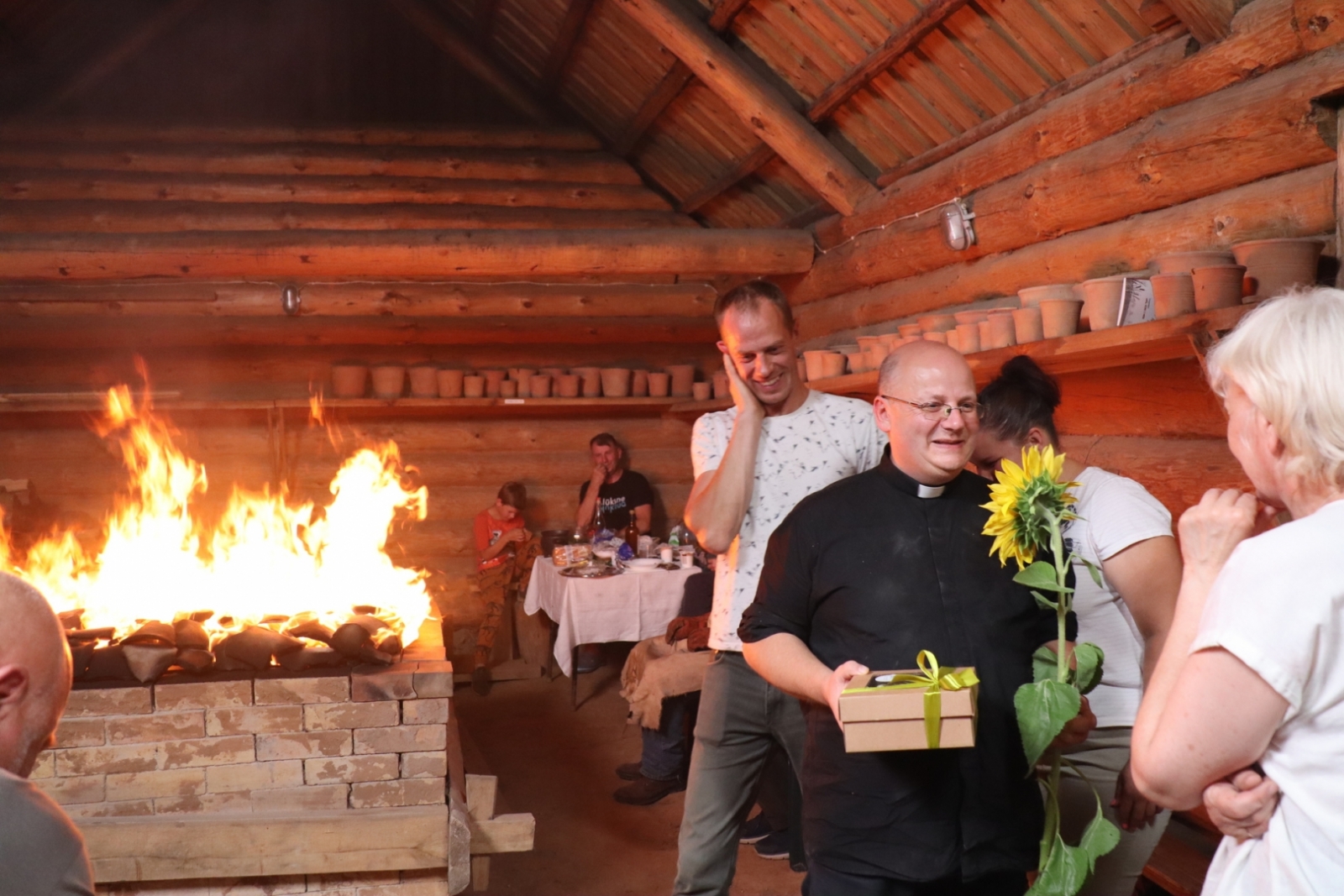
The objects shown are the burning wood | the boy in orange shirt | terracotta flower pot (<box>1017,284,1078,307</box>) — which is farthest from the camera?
the boy in orange shirt

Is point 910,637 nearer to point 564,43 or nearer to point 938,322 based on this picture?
point 938,322

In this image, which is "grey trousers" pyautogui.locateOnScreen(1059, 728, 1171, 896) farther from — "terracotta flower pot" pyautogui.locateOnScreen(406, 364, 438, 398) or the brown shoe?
"terracotta flower pot" pyautogui.locateOnScreen(406, 364, 438, 398)

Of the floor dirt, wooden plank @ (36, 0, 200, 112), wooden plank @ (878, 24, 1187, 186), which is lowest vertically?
the floor dirt

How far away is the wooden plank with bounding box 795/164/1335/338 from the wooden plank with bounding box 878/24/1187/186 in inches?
22.7

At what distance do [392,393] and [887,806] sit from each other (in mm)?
6801

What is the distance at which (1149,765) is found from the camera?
1.54 meters

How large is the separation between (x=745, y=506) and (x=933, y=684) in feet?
4.24

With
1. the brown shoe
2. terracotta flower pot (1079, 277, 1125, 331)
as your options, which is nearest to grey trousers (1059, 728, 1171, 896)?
terracotta flower pot (1079, 277, 1125, 331)

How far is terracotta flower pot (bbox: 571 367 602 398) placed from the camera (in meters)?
8.55

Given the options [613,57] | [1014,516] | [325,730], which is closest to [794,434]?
[1014,516]

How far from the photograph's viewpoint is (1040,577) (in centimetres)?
201

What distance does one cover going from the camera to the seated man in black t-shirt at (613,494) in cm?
844

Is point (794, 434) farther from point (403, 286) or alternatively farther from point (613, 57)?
point (403, 286)

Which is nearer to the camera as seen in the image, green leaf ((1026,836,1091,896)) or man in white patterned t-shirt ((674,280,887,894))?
green leaf ((1026,836,1091,896))
